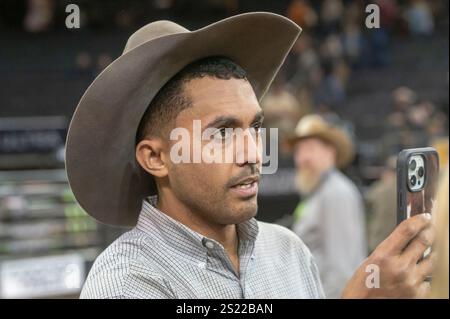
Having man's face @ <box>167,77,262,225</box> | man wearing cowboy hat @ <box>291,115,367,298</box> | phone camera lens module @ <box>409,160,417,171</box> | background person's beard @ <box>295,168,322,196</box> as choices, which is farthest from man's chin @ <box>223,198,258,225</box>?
background person's beard @ <box>295,168,322,196</box>

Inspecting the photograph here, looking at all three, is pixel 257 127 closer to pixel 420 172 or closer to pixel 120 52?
pixel 420 172

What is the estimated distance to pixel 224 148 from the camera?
996 mm

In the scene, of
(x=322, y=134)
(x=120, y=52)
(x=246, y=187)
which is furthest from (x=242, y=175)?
(x=322, y=134)

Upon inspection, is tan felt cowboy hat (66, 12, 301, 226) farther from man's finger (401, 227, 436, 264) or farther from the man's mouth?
man's finger (401, 227, 436, 264)

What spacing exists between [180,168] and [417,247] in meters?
0.31

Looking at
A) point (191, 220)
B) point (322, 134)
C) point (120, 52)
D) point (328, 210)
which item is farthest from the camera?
point (322, 134)

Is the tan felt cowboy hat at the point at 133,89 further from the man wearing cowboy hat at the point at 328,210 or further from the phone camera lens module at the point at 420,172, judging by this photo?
the man wearing cowboy hat at the point at 328,210

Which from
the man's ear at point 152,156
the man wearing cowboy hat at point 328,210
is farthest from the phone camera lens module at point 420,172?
the man wearing cowboy hat at point 328,210

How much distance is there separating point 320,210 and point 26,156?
65.4 inches

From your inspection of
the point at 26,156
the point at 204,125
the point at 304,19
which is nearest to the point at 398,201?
the point at 204,125

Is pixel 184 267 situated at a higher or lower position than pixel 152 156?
lower

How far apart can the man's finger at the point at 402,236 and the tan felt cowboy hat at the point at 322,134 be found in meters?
1.56

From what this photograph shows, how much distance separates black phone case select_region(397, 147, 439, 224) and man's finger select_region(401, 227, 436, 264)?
31 millimetres

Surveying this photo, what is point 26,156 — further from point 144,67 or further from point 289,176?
point 144,67
